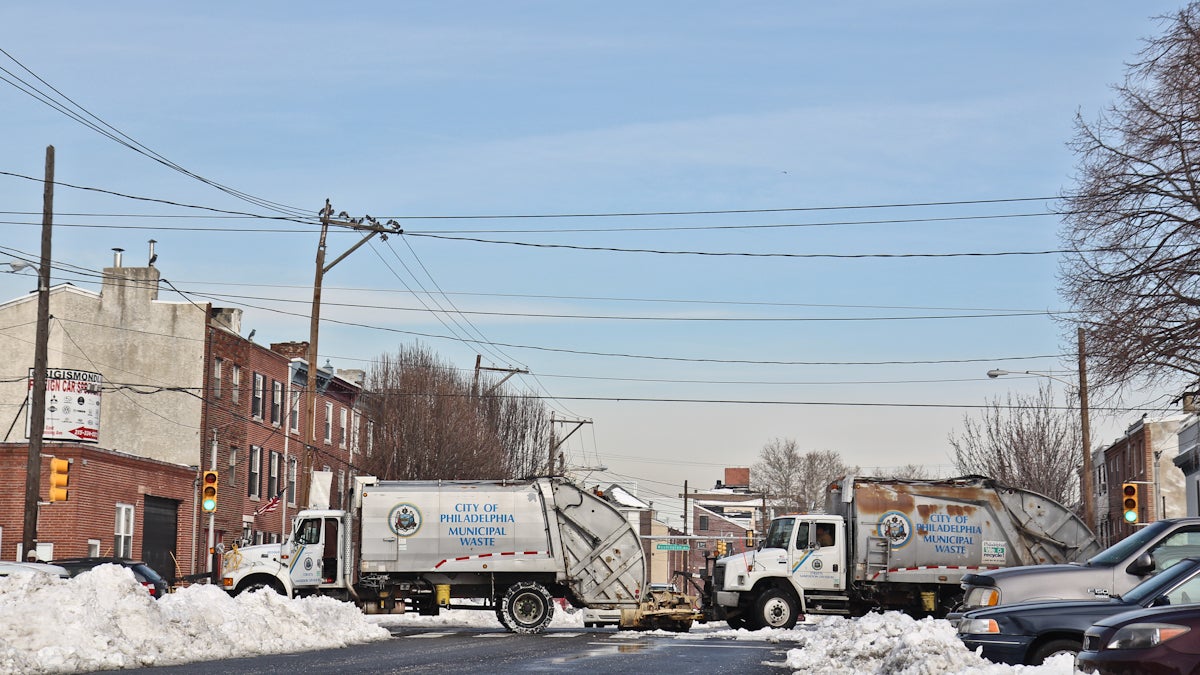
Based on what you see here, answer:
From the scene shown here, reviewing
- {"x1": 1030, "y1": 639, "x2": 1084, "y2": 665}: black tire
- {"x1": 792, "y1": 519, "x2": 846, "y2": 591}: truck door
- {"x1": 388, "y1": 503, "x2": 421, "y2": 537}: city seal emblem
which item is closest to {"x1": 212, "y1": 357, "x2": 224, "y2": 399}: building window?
{"x1": 388, "y1": 503, "x2": 421, "y2": 537}: city seal emblem

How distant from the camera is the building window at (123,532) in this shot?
41188 millimetres

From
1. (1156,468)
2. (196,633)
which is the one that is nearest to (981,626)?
(196,633)

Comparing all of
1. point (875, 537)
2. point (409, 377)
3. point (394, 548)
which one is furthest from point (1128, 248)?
point (409, 377)

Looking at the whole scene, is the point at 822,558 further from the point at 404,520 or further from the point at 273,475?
the point at 273,475

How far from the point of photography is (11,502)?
39219mm

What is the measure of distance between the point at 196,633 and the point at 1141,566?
500 inches

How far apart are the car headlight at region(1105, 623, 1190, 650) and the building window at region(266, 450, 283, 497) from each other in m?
48.1

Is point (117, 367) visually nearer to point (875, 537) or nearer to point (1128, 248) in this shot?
point (875, 537)

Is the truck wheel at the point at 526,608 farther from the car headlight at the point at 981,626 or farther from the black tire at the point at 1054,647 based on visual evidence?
the black tire at the point at 1054,647

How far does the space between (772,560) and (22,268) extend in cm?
1684

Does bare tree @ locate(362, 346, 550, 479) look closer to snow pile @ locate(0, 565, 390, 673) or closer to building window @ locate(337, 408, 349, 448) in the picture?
building window @ locate(337, 408, 349, 448)

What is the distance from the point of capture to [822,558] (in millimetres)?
29703

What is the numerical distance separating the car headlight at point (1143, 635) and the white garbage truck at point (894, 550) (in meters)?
20.0

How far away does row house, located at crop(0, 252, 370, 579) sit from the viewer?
1554 inches
